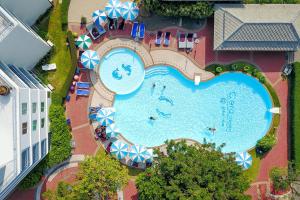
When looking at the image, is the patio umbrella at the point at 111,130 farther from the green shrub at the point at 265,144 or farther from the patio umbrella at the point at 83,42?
the green shrub at the point at 265,144

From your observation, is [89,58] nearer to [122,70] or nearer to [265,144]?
[122,70]

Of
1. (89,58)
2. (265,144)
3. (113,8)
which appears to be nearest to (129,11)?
(113,8)

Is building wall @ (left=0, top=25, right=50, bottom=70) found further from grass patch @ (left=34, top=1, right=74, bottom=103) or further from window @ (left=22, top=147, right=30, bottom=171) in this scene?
window @ (left=22, top=147, right=30, bottom=171)

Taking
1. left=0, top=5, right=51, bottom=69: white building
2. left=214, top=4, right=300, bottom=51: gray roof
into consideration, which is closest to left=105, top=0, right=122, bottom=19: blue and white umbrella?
left=0, top=5, right=51, bottom=69: white building

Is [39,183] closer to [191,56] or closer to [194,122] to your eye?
[194,122]

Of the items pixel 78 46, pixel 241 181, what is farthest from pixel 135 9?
pixel 241 181
